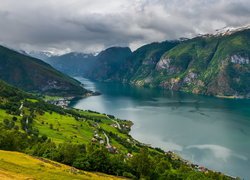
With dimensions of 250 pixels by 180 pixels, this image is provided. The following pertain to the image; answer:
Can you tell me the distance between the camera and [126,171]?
8406cm

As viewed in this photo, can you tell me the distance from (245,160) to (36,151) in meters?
109

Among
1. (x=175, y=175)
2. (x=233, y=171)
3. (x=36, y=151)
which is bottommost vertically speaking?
(x=233, y=171)

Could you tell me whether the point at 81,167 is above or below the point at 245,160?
above

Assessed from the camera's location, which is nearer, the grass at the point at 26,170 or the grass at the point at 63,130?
the grass at the point at 26,170

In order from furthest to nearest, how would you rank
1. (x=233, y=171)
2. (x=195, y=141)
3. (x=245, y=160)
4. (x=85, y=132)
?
(x=195, y=141) < (x=85, y=132) < (x=245, y=160) < (x=233, y=171)

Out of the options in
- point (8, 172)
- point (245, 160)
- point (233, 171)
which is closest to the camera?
point (8, 172)

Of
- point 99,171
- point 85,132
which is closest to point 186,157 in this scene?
point 85,132

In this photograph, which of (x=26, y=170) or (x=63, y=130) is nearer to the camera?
(x=26, y=170)

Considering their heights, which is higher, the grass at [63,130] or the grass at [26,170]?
the grass at [26,170]

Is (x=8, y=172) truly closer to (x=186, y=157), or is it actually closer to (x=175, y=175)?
(x=175, y=175)

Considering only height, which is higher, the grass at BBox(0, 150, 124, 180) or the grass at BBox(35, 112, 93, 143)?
the grass at BBox(0, 150, 124, 180)

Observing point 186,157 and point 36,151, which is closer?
point 36,151

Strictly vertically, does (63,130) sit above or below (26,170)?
below

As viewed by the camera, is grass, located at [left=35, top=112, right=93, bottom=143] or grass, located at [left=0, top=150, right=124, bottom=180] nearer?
grass, located at [left=0, top=150, right=124, bottom=180]
